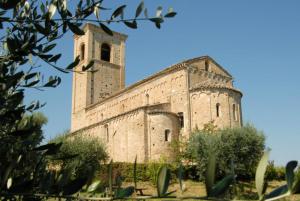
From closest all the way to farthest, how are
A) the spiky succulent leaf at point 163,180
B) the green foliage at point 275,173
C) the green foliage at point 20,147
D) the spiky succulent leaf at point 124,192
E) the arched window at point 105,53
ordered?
the spiky succulent leaf at point 163,180 → the spiky succulent leaf at point 124,192 → the green foliage at point 20,147 → the green foliage at point 275,173 → the arched window at point 105,53

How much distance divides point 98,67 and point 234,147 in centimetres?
1877

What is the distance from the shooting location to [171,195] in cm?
108

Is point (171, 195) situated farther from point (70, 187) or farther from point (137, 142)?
point (137, 142)

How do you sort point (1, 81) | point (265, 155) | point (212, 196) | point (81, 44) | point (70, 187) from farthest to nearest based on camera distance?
point (81, 44)
point (1, 81)
point (70, 187)
point (212, 196)
point (265, 155)

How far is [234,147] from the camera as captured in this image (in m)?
20.8

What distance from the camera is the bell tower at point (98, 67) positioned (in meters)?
34.8

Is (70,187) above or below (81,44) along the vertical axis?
below

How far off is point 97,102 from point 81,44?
7.29 m

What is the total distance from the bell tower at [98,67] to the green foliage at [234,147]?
15.8 metres

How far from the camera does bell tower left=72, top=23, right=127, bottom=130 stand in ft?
114

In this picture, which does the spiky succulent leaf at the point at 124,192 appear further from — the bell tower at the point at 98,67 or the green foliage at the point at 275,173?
the bell tower at the point at 98,67

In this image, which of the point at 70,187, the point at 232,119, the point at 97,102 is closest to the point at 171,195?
the point at 70,187

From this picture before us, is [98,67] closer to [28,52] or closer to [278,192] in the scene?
[28,52]

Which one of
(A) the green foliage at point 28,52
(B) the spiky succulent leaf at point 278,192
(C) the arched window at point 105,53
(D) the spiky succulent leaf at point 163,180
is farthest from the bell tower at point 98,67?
(B) the spiky succulent leaf at point 278,192
